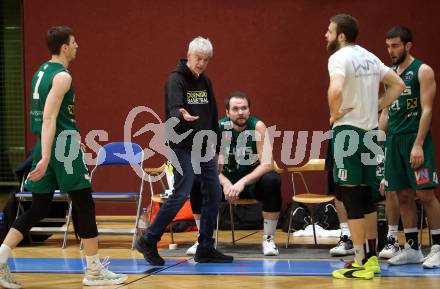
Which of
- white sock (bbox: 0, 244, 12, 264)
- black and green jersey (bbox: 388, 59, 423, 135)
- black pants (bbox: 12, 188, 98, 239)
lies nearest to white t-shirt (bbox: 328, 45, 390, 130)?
black and green jersey (bbox: 388, 59, 423, 135)

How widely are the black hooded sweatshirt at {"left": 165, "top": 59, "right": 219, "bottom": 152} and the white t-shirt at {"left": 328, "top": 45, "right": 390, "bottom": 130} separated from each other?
1.14 meters

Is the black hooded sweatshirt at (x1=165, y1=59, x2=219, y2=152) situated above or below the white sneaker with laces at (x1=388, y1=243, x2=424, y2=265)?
above

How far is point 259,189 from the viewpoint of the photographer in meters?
6.41

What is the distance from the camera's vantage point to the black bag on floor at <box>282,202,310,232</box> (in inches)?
312

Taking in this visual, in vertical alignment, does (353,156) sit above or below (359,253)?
above

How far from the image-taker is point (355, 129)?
4938mm

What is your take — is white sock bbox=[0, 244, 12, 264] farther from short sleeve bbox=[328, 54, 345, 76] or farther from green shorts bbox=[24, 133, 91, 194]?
short sleeve bbox=[328, 54, 345, 76]

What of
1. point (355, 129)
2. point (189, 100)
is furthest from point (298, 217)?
point (355, 129)

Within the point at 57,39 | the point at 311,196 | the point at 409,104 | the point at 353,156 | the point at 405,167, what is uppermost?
the point at 57,39

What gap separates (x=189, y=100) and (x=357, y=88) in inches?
52.5

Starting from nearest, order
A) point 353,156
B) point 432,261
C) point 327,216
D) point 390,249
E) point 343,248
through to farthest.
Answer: point 353,156 < point 432,261 < point 390,249 < point 343,248 < point 327,216

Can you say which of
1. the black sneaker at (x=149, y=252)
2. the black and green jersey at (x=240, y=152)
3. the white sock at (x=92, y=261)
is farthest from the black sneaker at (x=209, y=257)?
the white sock at (x=92, y=261)

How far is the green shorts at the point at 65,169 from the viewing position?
476cm

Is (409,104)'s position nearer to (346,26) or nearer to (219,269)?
(346,26)
